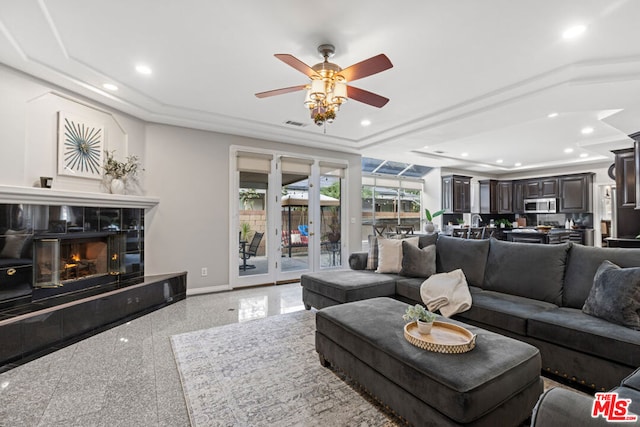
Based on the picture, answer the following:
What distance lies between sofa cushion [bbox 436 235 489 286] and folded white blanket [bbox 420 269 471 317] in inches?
14.7

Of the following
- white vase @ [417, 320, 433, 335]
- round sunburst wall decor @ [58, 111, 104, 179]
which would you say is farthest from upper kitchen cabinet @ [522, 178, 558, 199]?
round sunburst wall decor @ [58, 111, 104, 179]

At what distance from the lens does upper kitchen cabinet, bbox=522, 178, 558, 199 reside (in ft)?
27.4

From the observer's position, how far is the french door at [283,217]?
5242mm

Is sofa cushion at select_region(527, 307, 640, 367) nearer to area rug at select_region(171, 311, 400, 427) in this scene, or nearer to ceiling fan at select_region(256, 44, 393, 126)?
area rug at select_region(171, 311, 400, 427)

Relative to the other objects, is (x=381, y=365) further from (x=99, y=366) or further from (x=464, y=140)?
(x=464, y=140)

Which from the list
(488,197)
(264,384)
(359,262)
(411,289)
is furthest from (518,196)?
(264,384)

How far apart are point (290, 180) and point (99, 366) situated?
404 centimetres

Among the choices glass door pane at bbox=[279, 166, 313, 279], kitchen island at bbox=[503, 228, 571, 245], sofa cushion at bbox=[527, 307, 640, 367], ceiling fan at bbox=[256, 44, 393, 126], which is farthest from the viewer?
kitchen island at bbox=[503, 228, 571, 245]

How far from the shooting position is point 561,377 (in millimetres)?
2160

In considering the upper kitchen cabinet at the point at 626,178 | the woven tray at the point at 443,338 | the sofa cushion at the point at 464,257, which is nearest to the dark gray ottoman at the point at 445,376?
the woven tray at the point at 443,338

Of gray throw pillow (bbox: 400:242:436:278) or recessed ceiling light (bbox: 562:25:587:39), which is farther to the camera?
gray throw pillow (bbox: 400:242:436:278)

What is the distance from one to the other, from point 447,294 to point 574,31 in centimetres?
247

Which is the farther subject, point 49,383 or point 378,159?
point 378,159

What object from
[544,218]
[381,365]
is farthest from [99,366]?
[544,218]
